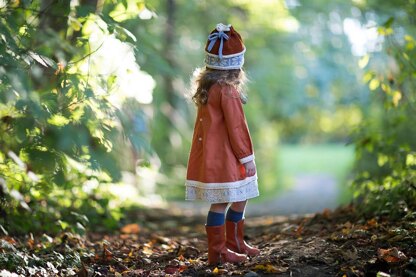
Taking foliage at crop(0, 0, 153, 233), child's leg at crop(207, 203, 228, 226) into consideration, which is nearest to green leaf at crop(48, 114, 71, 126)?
foliage at crop(0, 0, 153, 233)

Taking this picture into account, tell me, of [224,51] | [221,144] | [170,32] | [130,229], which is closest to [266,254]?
[221,144]

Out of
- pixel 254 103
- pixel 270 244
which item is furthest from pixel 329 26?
pixel 270 244

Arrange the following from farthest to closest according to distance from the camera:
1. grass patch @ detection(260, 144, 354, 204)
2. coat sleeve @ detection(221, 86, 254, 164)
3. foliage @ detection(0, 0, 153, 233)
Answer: grass patch @ detection(260, 144, 354, 204) → coat sleeve @ detection(221, 86, 254, 164) → foliage @ detection(0, 0, 153, 233)

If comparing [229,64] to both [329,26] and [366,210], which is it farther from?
[329,26]

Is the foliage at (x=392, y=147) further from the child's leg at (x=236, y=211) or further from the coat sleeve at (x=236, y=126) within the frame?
the coat sleeve at (x=236, y=126)

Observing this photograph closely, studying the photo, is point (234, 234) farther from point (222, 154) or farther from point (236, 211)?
point (222, 154)

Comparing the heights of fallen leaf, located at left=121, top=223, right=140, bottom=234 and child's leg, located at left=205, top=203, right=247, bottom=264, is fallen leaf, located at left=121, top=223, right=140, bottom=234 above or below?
above

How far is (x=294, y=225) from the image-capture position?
20.0ft

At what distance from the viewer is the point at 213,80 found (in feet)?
14.3

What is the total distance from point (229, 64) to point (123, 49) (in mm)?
1351

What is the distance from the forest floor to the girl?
0.99 ft

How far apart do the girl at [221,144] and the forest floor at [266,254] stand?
0.30 meters

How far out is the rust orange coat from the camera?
166 inches

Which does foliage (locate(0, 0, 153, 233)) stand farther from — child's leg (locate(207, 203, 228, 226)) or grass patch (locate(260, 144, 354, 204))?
grass patch (locate(260, 144, 354, 204))
